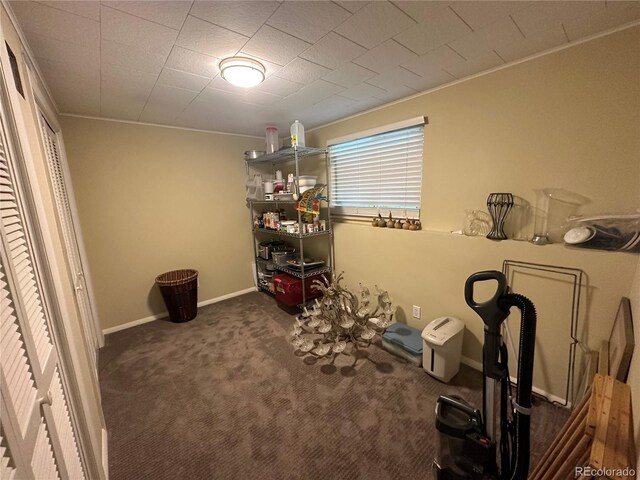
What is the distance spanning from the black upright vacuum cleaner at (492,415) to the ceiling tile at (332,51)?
131cm

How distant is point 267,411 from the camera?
1641 mm

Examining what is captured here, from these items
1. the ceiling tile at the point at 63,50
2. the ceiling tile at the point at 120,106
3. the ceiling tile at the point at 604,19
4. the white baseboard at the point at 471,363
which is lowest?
the white baseboard at the point at 471,363

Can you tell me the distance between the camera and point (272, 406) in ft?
5.50

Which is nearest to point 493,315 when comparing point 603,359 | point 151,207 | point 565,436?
point 565,436

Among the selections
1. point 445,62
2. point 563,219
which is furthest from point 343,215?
point 563,219

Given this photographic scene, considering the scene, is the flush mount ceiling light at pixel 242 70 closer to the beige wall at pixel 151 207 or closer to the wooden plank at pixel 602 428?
the beige wall at pixel 151 207

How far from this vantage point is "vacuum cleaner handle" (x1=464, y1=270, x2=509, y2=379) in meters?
0.86

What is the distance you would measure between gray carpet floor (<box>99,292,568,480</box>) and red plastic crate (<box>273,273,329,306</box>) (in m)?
0.52

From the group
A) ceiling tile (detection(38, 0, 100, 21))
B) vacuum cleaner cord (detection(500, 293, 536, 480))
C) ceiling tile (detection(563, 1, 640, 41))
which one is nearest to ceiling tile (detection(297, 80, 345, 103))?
ceiling tile (detection(38, 0, 100, 21))

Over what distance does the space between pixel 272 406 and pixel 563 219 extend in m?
2.17

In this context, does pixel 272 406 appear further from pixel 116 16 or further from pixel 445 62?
pixel 445 62

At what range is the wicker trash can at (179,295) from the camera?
2.69 m

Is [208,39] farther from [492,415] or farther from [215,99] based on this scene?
[492,415]

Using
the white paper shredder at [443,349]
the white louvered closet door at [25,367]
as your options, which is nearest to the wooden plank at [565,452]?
the white paper shredder at [443,349]
